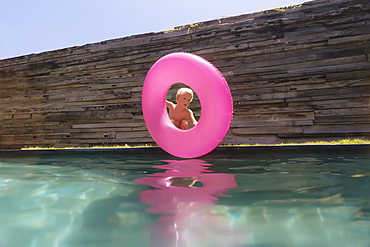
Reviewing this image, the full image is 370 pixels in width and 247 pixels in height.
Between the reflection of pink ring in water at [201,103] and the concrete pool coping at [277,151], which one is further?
the concrete pool coping at [277,151]

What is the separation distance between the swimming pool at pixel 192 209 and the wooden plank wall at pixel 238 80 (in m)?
2.46

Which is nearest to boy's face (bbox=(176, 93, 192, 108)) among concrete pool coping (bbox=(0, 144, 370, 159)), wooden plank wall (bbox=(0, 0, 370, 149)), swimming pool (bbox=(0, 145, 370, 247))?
concrete pool coping (bbox=(0, 144, 370, 159))

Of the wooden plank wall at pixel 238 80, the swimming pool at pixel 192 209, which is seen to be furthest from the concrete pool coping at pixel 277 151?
the wooden plank wall at pixel 238 80

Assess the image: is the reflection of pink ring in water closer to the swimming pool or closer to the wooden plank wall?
the swimming pool

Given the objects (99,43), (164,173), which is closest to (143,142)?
(99,43)

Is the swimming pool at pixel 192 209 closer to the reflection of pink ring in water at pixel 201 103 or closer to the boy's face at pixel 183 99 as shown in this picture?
the reflection of pink ring in water at pixel 201 103

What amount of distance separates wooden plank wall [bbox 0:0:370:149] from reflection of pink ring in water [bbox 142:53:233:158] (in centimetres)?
215

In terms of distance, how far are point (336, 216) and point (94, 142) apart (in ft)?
17.0

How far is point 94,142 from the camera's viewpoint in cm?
545

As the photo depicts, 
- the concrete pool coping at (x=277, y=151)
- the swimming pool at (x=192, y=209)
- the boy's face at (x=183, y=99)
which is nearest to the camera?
the swimming pool at (x=192, y=209)

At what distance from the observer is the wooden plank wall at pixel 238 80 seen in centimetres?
407

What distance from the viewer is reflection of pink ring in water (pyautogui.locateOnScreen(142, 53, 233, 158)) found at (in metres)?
2.32

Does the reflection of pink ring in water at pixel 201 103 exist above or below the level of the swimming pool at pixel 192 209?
above

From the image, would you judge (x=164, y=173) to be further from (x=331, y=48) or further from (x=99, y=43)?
(x=99, y=43)
